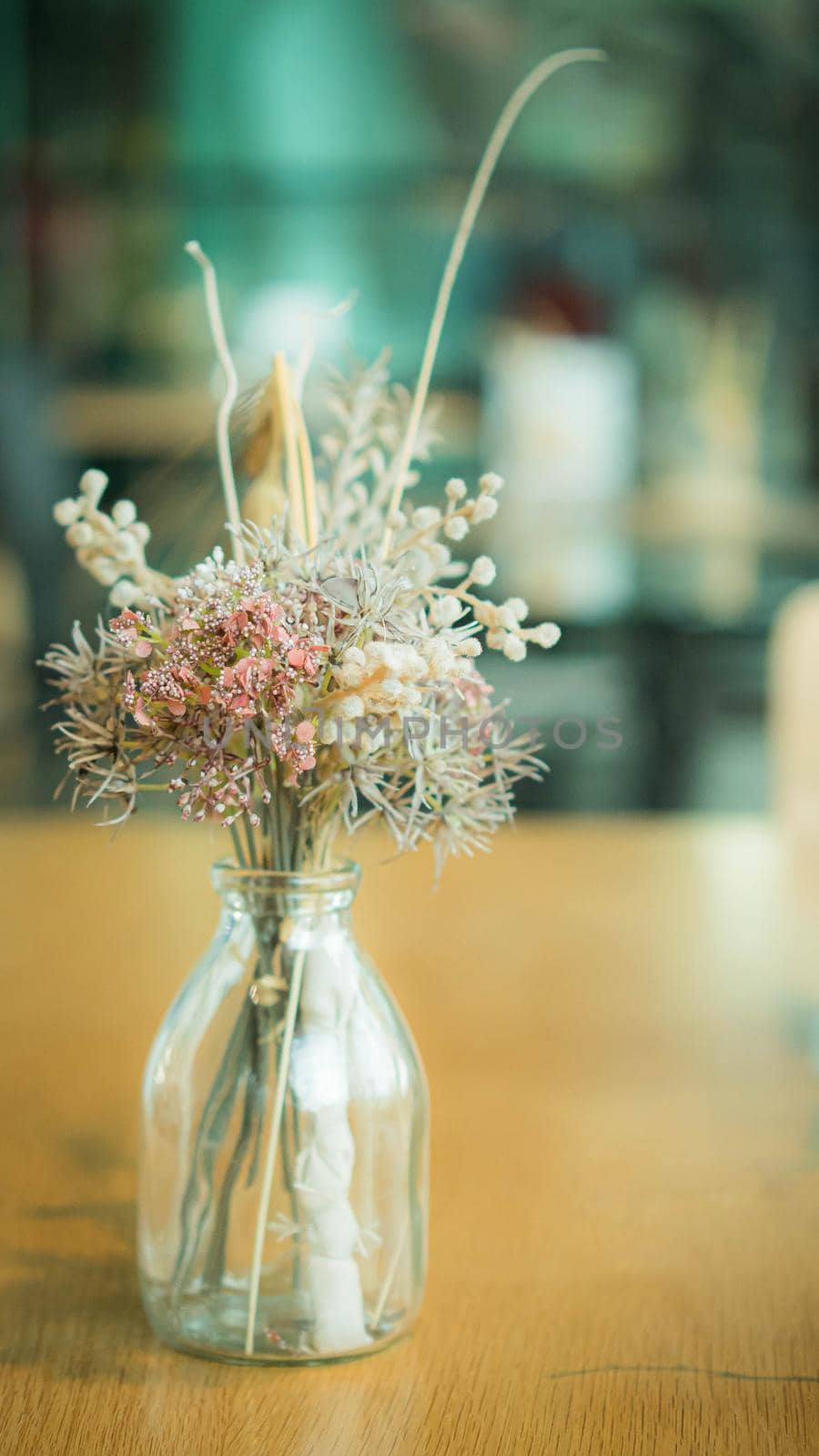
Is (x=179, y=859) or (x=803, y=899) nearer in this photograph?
(x=803, y=899)

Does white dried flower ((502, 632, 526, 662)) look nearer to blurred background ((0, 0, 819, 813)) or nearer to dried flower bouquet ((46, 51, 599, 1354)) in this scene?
dried flower bouquet ((46, 51, 599, 1354))

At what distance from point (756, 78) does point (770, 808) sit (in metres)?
1.62

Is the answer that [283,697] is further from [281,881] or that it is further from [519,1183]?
[519,1183]

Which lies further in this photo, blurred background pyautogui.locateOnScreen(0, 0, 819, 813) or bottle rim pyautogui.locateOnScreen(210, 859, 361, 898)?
blurred background pyautogui.locateOnScreen(0, 0, 819, 813)

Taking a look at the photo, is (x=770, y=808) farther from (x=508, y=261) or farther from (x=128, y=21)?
(x=128, y=21)

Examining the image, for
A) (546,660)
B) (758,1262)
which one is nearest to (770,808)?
(546,660)

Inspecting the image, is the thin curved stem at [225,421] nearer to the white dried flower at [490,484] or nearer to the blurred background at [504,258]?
the white dried flower at [490,484]

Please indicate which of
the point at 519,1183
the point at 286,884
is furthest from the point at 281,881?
the point at 519,1183

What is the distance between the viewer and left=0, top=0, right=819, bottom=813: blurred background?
310cm

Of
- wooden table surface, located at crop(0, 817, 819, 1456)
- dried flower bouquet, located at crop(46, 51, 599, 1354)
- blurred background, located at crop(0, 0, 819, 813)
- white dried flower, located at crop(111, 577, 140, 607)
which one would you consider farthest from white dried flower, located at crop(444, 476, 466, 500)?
blurred background, located at crop(0, 0, 819, 813)

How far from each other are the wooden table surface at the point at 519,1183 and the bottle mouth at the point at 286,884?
18cm

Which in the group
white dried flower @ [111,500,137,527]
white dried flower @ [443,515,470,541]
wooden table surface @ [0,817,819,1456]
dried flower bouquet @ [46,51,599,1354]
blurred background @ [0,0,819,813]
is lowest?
wooden table surface @ [0,817,819,1456]

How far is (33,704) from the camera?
3285 mm

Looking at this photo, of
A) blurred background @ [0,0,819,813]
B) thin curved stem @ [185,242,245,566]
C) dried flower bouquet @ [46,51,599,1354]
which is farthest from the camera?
blurred background @ [0,0,819,813]
